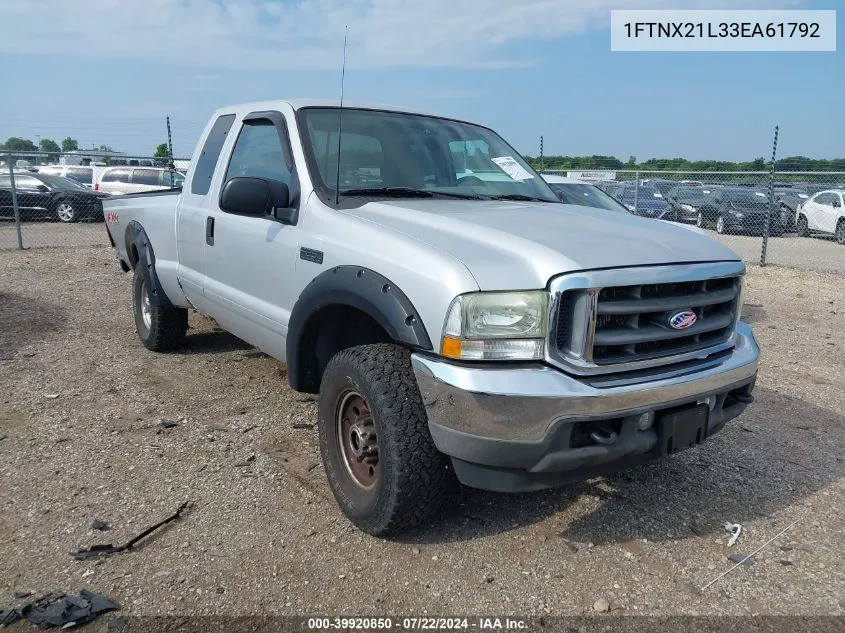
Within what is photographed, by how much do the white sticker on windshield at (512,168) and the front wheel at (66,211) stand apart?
55.8 feet

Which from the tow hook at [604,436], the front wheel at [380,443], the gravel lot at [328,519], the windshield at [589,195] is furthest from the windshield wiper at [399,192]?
the windshield at [589,195]

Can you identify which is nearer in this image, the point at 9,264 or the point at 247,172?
the point at 247,172

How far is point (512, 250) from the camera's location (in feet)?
8.66

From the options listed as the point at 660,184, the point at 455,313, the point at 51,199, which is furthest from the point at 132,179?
the point at 455,313

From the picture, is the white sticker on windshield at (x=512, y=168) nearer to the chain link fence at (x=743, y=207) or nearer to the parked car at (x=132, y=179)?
the chain link fence at (x=743, y=207)

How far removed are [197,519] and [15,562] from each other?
0.73 m

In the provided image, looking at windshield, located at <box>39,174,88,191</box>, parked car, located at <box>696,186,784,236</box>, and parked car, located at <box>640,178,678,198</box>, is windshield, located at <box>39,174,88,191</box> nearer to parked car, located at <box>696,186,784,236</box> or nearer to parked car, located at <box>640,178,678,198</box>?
parked car, located at <box>640,178,678,198</box>

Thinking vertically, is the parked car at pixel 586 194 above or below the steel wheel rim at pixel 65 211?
above

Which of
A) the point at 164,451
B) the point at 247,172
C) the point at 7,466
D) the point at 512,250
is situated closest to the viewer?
the point at 512,250

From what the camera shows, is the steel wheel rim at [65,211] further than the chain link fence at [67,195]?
Yes

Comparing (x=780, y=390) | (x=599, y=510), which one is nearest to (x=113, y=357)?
(x=599, y=510)

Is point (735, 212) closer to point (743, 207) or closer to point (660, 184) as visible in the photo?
point (743, 207)

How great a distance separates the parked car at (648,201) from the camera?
1728cm

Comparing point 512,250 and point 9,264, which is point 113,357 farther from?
point 9,264
